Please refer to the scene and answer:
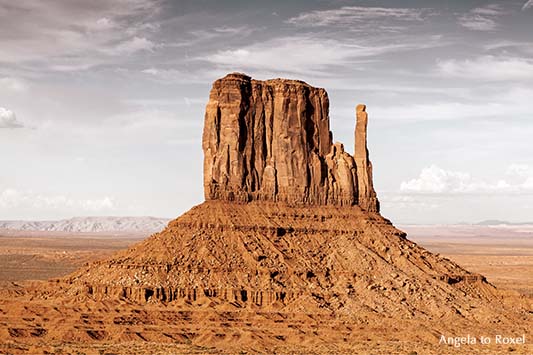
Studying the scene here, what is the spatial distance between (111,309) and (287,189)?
2630 centimetres

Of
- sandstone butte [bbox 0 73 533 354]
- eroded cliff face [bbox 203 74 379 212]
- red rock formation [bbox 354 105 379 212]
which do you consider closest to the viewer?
sandstone butte [bbox 0 73 533 354]

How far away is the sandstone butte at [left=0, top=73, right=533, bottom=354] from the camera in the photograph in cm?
8106

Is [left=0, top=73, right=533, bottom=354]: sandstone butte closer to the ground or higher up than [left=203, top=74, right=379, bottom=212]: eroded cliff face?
closer to the ground

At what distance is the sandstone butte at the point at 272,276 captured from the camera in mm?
81062

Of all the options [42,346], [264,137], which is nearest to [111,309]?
[42,346]

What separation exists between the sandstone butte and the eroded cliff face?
131 millimetres

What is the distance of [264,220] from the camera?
100625 millimetres

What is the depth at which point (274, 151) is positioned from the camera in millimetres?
106000

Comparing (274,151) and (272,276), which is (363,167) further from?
(272,276)

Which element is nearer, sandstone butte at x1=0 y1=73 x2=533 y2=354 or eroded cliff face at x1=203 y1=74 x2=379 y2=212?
sandstone butte at x1=0 y1=73 x2=533 y2=354

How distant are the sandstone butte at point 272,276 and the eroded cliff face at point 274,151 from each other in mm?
131

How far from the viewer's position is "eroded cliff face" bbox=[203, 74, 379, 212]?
103812mm

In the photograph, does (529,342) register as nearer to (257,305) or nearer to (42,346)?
(257,305)

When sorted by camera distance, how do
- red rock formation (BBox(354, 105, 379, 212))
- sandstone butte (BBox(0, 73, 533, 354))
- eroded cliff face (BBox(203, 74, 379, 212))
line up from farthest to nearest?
red rock formation (BBox(354, 105, 379, 212)), eroded cliff face (BBox(203, 74, 379, 212)), sandstone butte (BBox(0, 73, 533, 354))
